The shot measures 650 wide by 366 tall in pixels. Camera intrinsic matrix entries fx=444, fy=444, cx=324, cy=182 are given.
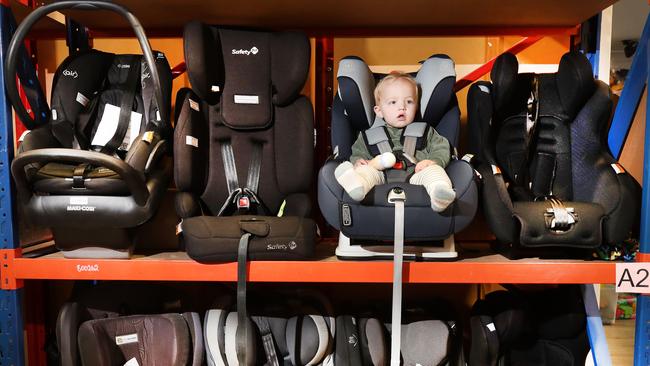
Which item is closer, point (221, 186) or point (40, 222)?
point (40, 222)

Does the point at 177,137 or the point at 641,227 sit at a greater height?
the point at 177,137

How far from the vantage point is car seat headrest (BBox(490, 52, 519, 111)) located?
1263 mm

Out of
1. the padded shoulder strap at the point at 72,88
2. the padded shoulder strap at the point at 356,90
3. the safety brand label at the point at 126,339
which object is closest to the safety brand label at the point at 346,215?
the padded shoulder strap at the point at 356,90

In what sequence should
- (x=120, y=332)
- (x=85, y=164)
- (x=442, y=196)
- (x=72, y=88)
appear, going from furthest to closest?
(x=72, y=88) < (x=120, y=332) < (x=85, y=164) < (x=442, y=196)

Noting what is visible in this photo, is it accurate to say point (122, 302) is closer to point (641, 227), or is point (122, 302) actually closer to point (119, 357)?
point (119, 357)

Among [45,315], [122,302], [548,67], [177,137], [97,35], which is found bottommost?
[45,315]

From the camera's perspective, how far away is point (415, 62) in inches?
66.8

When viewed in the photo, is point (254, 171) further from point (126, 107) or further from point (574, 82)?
point (574, 82)

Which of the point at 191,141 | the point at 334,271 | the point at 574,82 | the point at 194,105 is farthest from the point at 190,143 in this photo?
the point at 574,82

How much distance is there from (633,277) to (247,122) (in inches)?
45.3

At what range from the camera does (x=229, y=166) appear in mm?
1419

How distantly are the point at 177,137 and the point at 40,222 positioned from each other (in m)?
0.40

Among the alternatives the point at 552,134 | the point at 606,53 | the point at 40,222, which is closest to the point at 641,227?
the point at 552,134

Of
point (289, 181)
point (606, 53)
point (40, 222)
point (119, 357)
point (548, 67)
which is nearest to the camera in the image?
point (40, 222)
